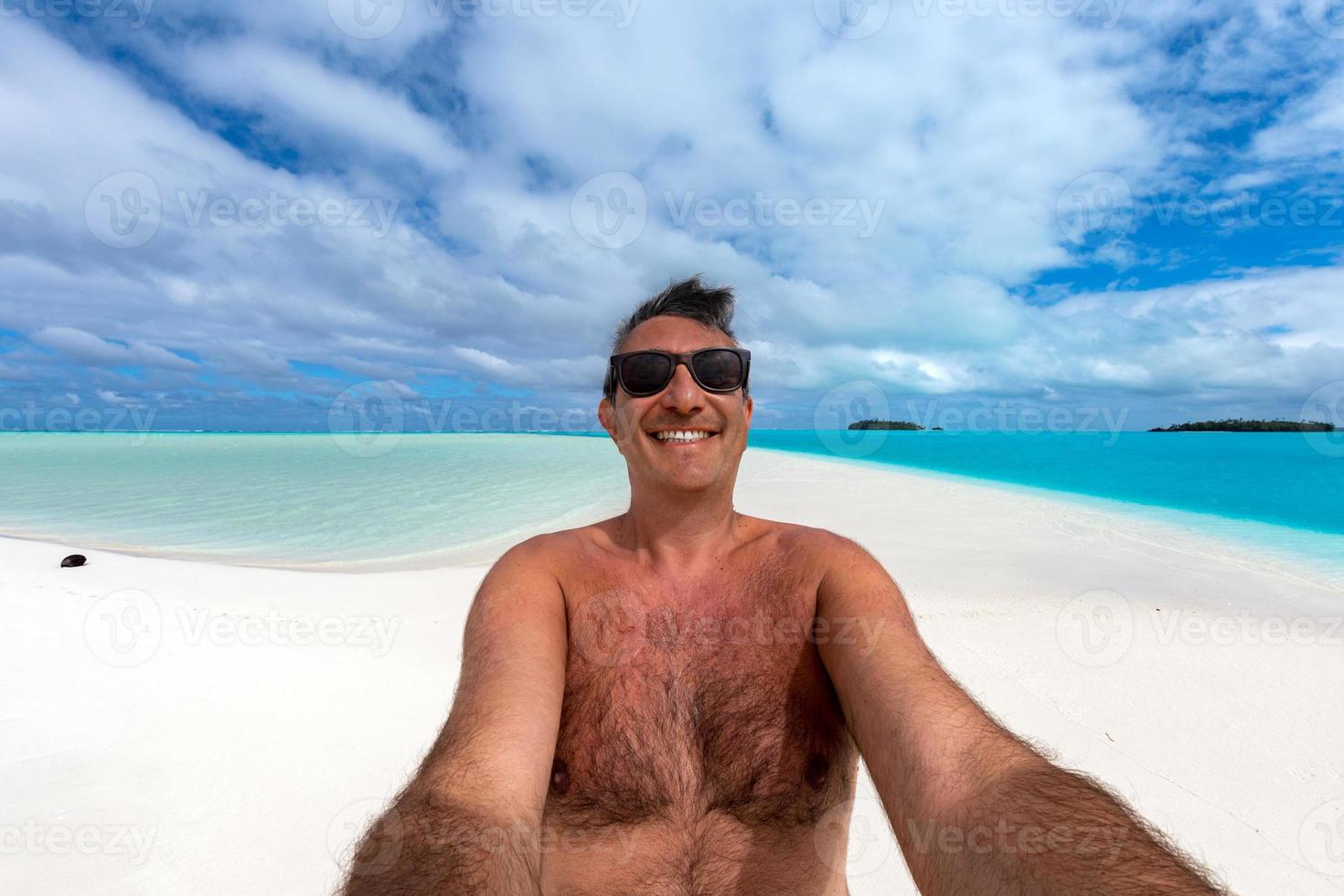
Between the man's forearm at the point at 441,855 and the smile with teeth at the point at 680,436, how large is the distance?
1508mm

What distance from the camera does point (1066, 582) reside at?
8320 millimetres

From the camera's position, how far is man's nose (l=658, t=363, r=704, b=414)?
99.5 inches

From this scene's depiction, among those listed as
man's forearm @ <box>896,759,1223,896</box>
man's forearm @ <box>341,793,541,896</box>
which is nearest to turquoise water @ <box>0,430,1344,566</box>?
man's forearm @ <box>341,793,541,896</box>

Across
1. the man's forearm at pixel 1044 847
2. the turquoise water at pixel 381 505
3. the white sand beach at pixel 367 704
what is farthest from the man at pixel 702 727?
the turquoise water at pixel 381 505

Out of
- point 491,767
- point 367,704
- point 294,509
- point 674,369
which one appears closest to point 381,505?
point 294,509

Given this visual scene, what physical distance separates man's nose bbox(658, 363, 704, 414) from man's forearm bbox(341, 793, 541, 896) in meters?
1.63

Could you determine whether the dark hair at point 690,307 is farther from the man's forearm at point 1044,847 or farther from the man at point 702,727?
the man's forearm at point 1044,847

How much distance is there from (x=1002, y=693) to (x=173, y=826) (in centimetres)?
589

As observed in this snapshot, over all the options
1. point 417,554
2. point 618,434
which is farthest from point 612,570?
point 417,554

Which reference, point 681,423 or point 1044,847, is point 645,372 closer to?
point 681,423

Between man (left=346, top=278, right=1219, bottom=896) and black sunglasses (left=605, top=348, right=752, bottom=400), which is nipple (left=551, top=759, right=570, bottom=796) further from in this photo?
black sunglasses (left=605, top=348, right=752, bottom=400)

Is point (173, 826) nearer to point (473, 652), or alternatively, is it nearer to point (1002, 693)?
point (473, 652)

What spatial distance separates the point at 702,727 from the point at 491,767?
2.80 ft

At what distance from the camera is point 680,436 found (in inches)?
99.7
